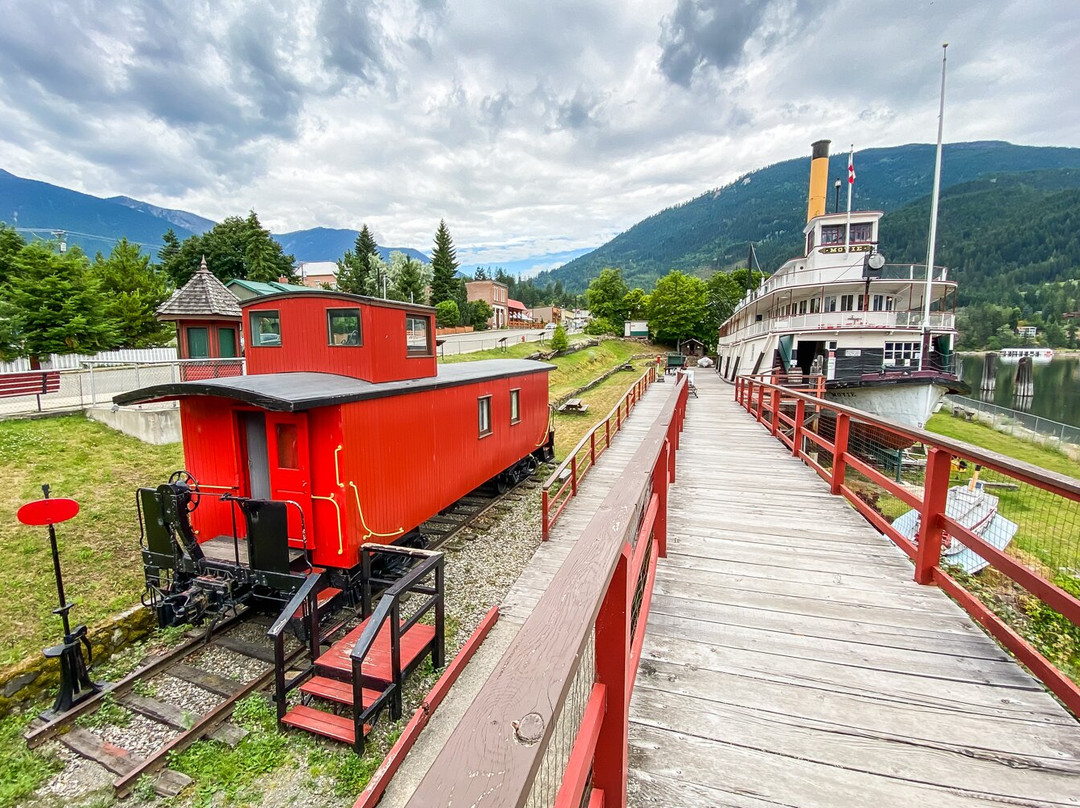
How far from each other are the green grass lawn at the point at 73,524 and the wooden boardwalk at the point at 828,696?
23.0 feet

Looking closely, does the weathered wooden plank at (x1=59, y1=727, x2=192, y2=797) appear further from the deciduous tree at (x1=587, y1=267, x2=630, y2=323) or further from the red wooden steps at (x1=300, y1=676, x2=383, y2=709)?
the deciduous tree at (x1=587, y1=267, x2=630, y2=323)

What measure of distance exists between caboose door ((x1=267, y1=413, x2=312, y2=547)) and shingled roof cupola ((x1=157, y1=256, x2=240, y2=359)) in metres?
11.9

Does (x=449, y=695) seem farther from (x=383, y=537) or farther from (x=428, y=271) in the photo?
(x=428, y=271)

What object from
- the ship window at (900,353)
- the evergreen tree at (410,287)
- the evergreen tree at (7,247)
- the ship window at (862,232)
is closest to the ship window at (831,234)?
the ship window at (862,232)

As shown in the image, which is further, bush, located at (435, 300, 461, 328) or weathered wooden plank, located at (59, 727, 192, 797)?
bush, located at (435, 300, 461, 328)

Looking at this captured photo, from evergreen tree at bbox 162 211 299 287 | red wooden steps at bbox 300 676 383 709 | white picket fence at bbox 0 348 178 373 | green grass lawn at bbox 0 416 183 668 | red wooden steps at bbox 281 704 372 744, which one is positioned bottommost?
red wooden steps at bbox 281 704 372 744

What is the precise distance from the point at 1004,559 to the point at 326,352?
26.0ft

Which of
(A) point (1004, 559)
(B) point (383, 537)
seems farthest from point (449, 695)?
(A) point (1004, 559)

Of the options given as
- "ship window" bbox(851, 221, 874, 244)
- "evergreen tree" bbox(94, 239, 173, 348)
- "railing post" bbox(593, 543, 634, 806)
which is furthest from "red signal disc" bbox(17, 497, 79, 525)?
"ship window" bbox(851, 221, 874, 244)

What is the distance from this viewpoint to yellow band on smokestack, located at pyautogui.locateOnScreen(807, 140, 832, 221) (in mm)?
29047

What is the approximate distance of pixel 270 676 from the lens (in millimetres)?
5348

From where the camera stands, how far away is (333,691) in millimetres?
4906

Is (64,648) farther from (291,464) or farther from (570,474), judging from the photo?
(570,474)

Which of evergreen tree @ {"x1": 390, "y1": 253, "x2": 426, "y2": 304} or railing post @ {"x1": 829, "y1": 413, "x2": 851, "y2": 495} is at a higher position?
evergreen tree @ {"x1": 390, "y1": 253, "x2": 426, "y2": 304}
